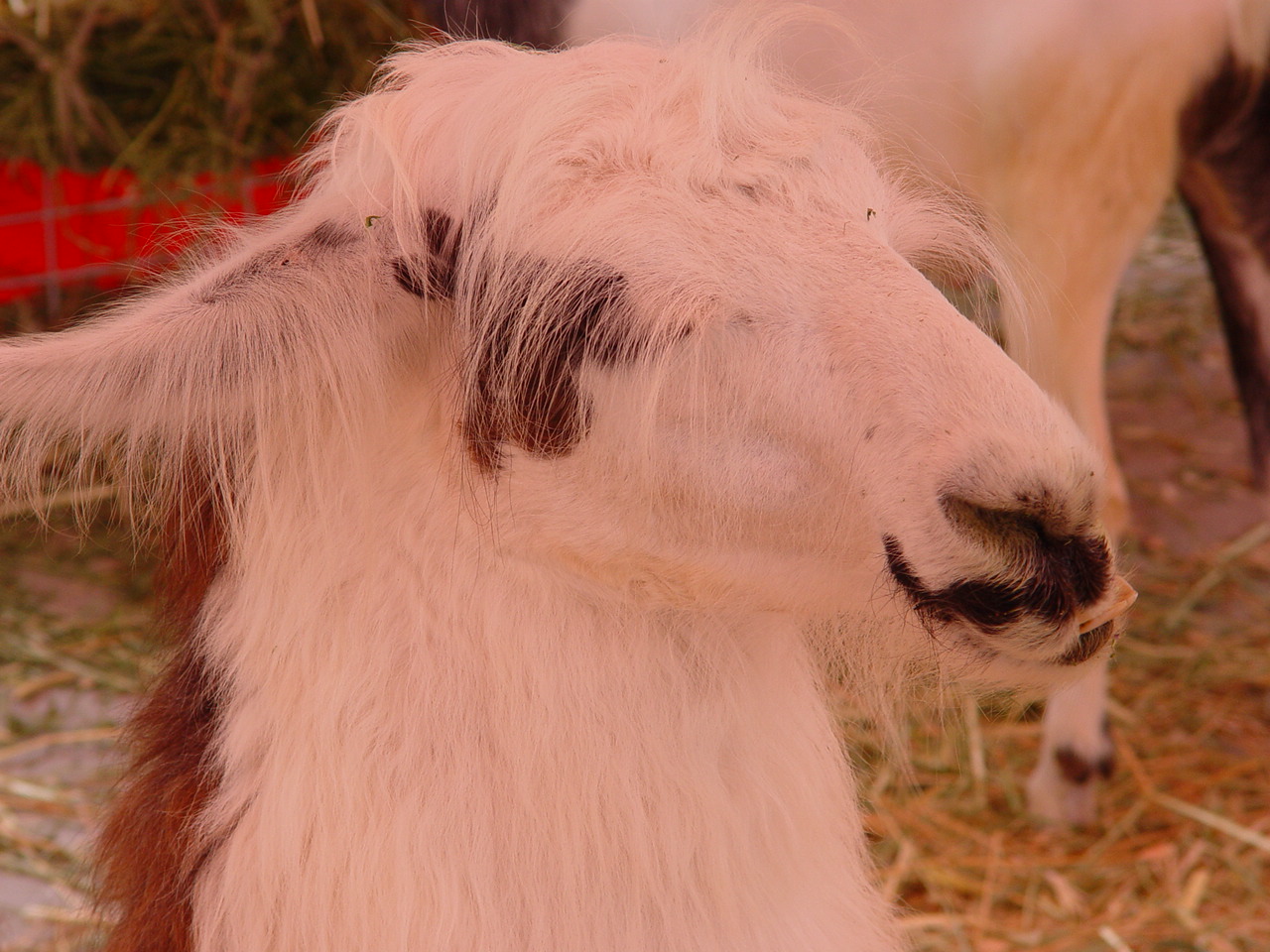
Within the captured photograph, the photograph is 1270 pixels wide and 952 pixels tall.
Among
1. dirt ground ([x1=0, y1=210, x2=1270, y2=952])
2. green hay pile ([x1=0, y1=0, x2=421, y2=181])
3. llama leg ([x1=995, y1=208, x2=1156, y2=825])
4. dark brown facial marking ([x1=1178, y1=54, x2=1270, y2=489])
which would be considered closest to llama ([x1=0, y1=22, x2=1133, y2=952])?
dirt ground ([x1=0, y1=210, x2=1270, y2=952])

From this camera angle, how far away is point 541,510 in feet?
3.32

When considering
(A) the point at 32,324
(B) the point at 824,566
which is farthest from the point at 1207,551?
(A) the point at 32,324

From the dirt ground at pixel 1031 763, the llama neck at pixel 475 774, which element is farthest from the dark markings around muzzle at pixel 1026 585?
the dirt ground at pixel 1031 763

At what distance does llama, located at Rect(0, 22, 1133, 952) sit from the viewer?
0.91 m

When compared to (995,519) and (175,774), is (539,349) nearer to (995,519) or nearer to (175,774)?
(995,519)

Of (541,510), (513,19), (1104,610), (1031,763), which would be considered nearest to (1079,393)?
(1031,763)

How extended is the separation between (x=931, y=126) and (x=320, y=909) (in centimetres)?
143

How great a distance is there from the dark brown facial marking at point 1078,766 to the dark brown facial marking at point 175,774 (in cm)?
172

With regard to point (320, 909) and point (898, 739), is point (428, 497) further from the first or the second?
point (898, 739)

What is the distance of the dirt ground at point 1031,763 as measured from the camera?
2004mm

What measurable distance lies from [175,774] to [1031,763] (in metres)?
1.88

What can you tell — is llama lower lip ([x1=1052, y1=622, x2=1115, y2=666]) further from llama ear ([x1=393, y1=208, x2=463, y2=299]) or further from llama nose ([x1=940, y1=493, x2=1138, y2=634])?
llama ear ([x1=393, y1=208, x2=463, y2=299])

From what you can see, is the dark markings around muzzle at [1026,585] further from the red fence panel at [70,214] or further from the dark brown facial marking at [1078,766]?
the red fence panel at [70,214]

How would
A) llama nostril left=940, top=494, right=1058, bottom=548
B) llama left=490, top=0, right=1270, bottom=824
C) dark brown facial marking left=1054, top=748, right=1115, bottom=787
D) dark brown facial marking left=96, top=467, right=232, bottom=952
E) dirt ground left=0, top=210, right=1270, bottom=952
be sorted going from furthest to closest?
dark brown facial marking left=1054, top=748, right=1115, bottom=787 < dirt ground left=0, top=210, right=1270, bottom=952 < llama left=490, top=0, right=1270, bottom=824 < dark brown facial marking left=96, top=467, right=232, bottom=952 < llama nostril left=940, top=494, right=1058, bottom=548
